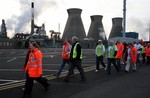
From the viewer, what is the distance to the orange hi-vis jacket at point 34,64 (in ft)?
28.7

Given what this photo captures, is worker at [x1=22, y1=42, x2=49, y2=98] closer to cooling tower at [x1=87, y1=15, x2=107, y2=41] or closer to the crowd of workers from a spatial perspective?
the crowd of workers

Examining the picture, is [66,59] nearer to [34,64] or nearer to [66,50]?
[66,50]

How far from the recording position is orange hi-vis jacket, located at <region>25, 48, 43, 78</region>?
8.75 m

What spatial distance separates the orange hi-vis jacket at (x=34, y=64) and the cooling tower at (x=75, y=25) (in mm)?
115592

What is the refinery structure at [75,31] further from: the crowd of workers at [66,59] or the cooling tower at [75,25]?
the crowd of workers at [66,59]

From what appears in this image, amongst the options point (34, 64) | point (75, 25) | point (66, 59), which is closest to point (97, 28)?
point (75, 25)

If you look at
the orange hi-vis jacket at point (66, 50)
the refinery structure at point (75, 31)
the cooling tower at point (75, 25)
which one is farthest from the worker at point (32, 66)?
the cooling tower at point (75, 25)

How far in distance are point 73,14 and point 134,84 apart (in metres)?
116

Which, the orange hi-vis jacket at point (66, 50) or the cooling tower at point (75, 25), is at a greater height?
the cooling tower at point (75, 25)

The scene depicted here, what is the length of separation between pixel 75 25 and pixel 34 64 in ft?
383

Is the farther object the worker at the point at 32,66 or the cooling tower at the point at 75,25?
the cooling tower at the point at 75,25

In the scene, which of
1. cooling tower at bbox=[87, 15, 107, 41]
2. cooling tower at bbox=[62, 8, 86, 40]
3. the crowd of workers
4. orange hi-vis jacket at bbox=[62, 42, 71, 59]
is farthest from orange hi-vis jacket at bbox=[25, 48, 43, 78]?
cooling tower at bbox=[87, 15, 107, 41]

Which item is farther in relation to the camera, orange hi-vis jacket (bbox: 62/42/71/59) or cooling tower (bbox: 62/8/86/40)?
cooling tower (bbox: 62/8/86/40)

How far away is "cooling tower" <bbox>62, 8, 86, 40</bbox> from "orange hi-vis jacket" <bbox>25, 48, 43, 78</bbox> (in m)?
116
